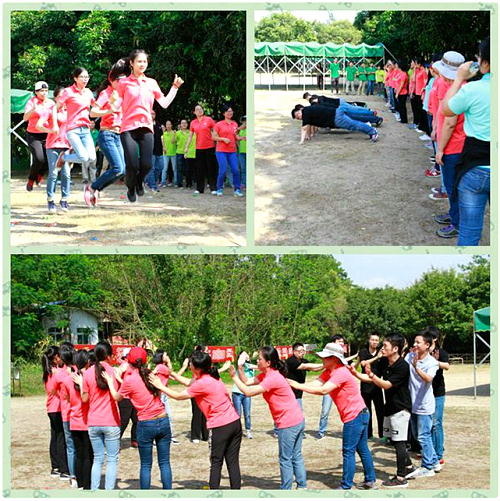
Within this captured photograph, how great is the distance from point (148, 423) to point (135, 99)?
399cm

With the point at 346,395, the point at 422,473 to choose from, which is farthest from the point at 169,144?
the point at 422,473

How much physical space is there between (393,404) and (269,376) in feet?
4.32

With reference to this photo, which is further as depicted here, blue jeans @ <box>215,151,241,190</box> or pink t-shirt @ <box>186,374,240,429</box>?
blue jeans @ <box>215,151,241,190</box>

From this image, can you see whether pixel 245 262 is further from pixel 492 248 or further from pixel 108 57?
pixel 492 248

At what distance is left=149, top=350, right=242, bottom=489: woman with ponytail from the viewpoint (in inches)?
216

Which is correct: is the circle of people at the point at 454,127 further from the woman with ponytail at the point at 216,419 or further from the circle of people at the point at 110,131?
the woman with ponytail at the point at 216,419

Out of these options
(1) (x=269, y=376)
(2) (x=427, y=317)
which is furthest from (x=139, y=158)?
(2) (x=427, y=317)

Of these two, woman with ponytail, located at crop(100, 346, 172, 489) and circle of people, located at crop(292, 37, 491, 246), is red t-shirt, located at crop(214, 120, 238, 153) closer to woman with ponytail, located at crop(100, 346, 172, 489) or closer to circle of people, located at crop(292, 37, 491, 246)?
circle of people, located at crop(292, 37, 491, 246)

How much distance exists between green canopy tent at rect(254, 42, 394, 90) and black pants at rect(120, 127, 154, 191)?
11.0 meters

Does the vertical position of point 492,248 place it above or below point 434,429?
above

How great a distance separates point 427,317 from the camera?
34.1 metres

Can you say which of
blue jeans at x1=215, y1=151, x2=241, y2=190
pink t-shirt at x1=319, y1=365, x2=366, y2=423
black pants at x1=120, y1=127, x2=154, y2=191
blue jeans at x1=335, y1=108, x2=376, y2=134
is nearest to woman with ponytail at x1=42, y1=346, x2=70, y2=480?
black pants at x1=120, y1=127, x2=154, y2=191

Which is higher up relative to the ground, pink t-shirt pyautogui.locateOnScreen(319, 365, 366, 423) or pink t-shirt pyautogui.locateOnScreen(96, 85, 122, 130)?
pink t-shirt pyautogui.locateOnScreen(96, 85, 122, 130)

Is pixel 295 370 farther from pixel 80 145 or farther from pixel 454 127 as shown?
pixel 80 145
